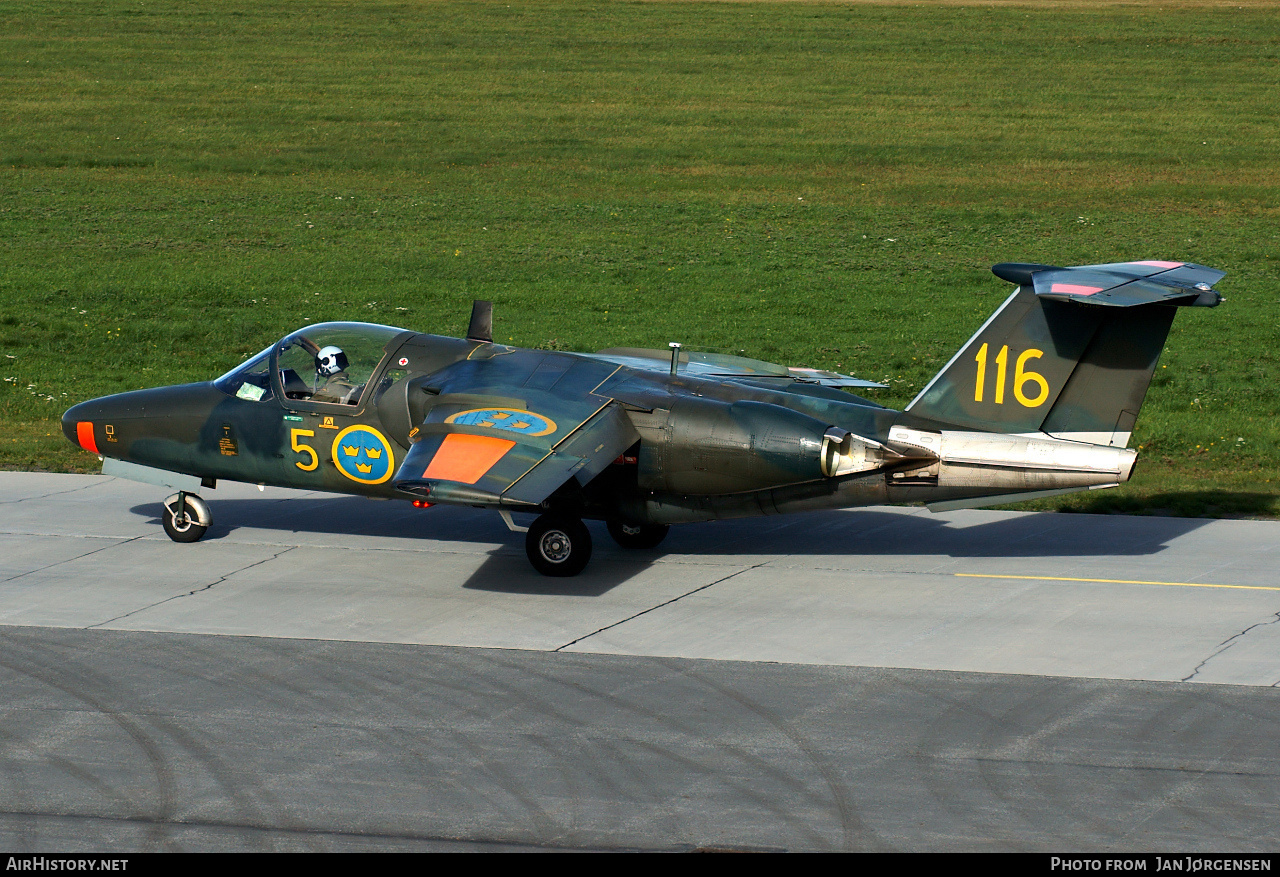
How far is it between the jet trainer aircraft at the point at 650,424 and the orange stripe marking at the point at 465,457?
0.03 metres

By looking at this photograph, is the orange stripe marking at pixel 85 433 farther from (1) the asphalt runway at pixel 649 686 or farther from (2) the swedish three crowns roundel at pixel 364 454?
(2) the swedish three crowns roundel at pixel 364 454

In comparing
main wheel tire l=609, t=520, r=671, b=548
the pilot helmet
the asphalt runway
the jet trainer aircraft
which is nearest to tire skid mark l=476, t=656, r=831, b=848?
the asphalt runway

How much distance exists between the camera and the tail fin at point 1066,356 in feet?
49.1

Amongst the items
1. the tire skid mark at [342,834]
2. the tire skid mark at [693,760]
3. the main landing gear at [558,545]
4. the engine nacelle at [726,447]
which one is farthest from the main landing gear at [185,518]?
the tire skid mark at [342,834]

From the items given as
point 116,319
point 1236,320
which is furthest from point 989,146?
point 116,319

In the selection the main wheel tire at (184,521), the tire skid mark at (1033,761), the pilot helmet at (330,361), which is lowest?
the tire skid mark at (1033,761)

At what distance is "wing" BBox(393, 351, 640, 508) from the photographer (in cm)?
1484

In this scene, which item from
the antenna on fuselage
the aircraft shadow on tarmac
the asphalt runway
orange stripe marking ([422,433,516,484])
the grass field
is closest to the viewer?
the asphalt runway

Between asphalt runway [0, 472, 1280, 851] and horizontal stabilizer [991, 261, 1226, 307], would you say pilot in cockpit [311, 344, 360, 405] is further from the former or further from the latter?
horizontal stabilizer [991, 261, 1226, 307]

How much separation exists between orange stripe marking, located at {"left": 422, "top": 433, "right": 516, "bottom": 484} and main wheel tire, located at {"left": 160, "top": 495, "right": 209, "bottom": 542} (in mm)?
4021

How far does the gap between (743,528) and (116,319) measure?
17.9m

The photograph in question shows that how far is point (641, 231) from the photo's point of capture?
38406 mm

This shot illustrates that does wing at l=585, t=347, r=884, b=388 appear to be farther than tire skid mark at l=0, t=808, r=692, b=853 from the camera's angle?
Yes

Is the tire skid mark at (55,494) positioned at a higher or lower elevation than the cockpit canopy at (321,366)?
lower
